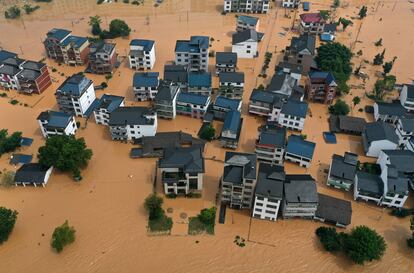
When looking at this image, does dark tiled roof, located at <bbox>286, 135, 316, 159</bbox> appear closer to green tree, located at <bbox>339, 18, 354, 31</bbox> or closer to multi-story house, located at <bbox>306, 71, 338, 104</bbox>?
multi-story house, located at <bbox>306, 71, 338, 104</bbox>

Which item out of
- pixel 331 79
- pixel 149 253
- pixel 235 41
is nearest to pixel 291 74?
pixel 331 79

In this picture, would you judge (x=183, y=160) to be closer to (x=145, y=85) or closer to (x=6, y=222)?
(x=145, y=85)

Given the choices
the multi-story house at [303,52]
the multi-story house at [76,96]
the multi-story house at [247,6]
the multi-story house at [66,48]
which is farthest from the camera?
the multi-story house at [247,6]

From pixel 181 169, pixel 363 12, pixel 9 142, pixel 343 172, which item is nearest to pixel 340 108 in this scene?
pixel 343 172

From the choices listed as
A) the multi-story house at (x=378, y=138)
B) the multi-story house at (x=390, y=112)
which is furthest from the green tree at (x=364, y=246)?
the multi-story house at (x=390, y=112)

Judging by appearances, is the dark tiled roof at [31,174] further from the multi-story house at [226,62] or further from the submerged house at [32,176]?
the multi-story house at [226,62]

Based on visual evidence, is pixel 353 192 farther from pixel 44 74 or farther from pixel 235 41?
pixel 44 74
